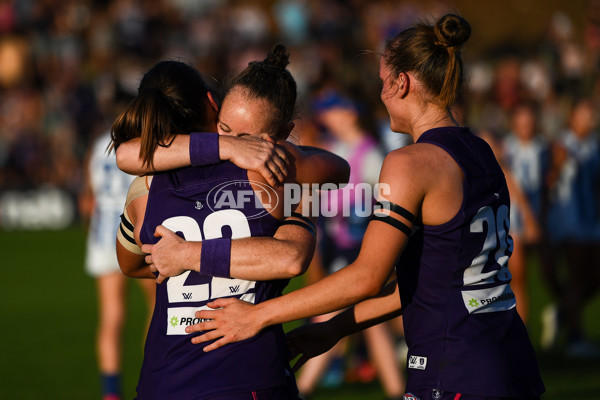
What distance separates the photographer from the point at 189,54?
20438 mm

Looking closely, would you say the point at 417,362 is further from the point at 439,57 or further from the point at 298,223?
the point at 439,57

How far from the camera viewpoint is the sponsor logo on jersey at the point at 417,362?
2723 millimetres

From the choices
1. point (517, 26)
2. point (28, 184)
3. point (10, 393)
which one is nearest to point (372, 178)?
point (10, 393)

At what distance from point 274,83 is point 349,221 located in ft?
11.9

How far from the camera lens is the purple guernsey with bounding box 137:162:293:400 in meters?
2.64

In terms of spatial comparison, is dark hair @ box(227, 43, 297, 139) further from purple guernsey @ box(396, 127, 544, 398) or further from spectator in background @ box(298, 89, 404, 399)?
spectator in background @ box(298, 89, 404, 399)

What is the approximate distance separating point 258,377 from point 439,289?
2.22 feet

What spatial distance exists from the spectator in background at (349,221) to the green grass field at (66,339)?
0.62 metres

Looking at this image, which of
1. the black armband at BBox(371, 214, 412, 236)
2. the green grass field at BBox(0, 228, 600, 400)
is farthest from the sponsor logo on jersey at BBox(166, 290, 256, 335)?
the green grass field at BBox(0, 228, 600, 400)

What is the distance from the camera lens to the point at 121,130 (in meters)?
2.86

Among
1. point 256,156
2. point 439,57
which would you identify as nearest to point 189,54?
point 439,57

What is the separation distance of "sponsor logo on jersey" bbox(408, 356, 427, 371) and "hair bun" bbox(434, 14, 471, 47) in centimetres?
110

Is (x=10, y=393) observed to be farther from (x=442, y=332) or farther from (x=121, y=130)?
(x=442, y=332)

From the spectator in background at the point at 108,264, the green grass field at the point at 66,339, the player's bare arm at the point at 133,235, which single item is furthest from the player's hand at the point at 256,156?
the green grass field at the point at 66,339
